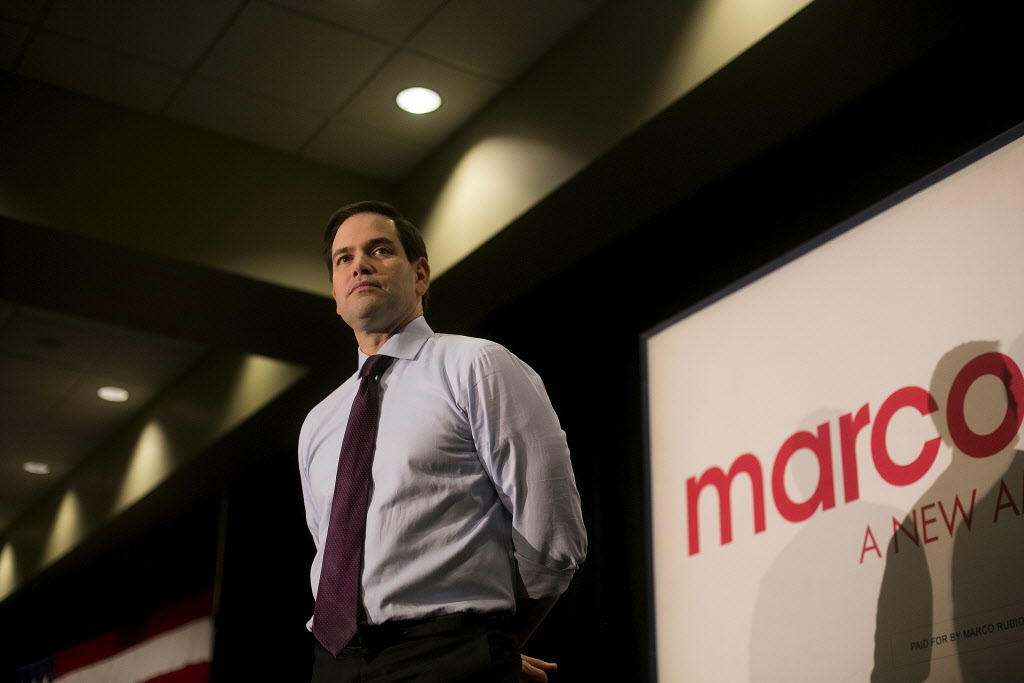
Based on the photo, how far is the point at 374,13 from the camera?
3.79 metres

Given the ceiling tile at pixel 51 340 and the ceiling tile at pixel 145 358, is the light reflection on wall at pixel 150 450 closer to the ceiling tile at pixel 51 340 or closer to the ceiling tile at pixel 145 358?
the ceiling tile at pixel 145 358

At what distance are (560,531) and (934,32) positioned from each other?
2155mm

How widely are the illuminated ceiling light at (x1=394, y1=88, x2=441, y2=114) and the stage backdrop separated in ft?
4.21

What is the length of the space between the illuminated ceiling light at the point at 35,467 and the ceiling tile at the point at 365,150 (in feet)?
13.5

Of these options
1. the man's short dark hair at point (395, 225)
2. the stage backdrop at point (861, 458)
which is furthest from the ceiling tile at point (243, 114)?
the man's short dark hair at point (395, 225)

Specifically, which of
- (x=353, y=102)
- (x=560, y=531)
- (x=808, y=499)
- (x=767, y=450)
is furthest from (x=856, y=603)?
(x=353, y=102)

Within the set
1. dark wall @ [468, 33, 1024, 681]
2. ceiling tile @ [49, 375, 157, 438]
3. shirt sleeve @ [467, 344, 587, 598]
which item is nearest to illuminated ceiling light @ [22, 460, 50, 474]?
ceiling tile @ [49, 375, 157, 438]

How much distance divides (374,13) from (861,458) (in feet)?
6.88

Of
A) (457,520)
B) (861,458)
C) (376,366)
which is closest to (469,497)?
(457,520)

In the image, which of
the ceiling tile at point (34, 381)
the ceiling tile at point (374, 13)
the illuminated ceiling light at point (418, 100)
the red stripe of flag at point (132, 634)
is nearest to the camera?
the ceiling tile at point (374, 13)

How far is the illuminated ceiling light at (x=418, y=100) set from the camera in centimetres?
416

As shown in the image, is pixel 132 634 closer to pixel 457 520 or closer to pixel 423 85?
pixel 423 85

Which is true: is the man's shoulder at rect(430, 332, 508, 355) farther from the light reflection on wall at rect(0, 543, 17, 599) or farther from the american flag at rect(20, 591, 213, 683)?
the light reflection on wall at rect(0, 543, 17, 599)

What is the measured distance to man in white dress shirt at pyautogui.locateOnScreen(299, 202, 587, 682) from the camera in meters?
1.39
